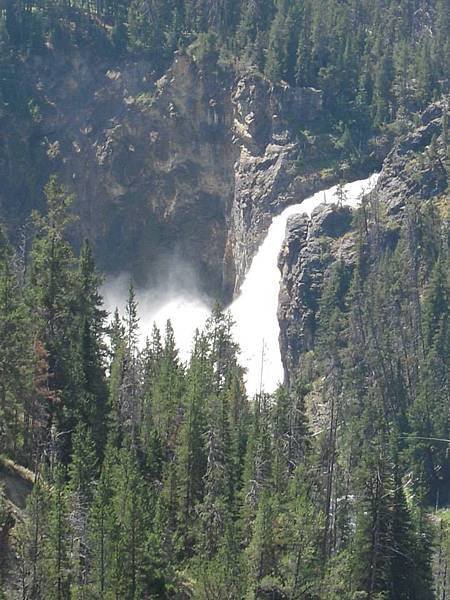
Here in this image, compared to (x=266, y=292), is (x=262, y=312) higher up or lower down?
lower down

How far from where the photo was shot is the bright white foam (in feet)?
468

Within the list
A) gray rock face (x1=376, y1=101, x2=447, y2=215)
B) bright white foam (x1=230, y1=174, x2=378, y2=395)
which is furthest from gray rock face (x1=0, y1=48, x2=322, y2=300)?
gray rock face (x1=376, y1=101, x2=447, y2=215)

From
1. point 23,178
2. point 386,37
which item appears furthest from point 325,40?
point 23,178

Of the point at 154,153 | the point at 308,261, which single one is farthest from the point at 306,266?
the point at 154,153

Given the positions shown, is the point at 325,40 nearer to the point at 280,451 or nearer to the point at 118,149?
the point at 118,149

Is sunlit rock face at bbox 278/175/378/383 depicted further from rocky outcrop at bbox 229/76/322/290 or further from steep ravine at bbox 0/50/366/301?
steep ravine at bbox 0/50/366/301

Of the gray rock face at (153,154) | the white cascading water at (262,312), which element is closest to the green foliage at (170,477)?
the white cascading water at (262,312)

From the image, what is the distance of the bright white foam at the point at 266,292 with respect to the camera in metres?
142

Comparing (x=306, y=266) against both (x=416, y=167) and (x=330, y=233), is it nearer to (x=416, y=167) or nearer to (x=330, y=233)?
(x=330, y=233)

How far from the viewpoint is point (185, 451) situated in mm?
69375

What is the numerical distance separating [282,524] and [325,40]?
362 ft

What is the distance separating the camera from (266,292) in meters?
146

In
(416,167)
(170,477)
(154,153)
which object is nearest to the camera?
(170,477)

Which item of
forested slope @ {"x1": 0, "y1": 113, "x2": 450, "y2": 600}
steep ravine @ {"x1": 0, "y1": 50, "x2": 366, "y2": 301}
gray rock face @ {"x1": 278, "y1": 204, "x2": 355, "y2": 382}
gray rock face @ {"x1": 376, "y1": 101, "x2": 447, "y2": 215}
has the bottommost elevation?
forested slope @ {"x1": 0, "y1": 113, "x2": 450, "y2": 600}
